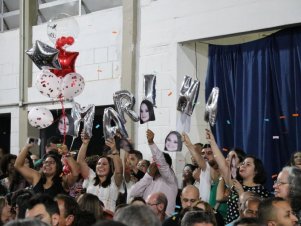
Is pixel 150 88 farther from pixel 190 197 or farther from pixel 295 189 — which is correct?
pixel 295 189

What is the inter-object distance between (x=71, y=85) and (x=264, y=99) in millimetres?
1958

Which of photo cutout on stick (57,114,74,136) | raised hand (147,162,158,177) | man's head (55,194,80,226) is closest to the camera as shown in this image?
man's head (55,194,80,226)

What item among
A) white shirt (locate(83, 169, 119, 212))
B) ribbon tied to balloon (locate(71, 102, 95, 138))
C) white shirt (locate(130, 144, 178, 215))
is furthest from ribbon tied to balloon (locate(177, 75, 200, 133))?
ribbon tied to balloon (locate(71, 102, 95, 138))

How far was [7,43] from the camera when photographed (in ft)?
32.0

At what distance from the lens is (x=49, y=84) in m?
6.57

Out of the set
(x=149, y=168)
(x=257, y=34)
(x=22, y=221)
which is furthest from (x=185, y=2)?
(x=22, y=221)

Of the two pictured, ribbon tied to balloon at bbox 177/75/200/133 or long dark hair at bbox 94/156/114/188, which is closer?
long dark hair at bbox 94/156/114/188

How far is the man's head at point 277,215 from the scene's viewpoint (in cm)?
354

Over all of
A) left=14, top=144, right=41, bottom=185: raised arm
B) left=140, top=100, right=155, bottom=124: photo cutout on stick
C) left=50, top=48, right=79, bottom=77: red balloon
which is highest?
left=50, top=48, right=79, bottom=77: red balloon

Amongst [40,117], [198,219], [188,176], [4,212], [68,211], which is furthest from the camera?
[40,117]

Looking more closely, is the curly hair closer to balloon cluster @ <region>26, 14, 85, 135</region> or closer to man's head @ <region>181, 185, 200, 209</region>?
man's head @ <region>181, 185, 200, 209</region>

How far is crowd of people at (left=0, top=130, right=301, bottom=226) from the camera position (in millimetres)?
3562

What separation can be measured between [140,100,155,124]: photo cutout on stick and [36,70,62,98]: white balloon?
1007 millimetres

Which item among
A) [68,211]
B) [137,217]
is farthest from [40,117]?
[137,217]
